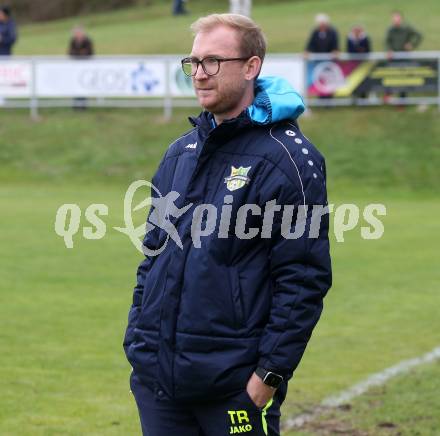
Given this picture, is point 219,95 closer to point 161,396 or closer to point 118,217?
point 161,396

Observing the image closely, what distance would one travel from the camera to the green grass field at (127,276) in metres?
7.62

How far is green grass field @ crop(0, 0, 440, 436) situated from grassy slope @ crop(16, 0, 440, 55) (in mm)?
10305

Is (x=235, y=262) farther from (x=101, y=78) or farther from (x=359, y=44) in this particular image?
(x=101, y=78)

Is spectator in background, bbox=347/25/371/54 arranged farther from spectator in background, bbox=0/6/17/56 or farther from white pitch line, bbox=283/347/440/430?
white pitch line, bbox=283/347/440/430

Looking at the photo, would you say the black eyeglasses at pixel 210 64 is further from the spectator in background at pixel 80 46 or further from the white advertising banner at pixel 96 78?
the spectator in background at pixel 80 46

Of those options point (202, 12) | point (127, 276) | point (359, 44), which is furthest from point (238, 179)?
point (202, 12)

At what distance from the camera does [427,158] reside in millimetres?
24344

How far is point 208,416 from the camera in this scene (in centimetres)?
409

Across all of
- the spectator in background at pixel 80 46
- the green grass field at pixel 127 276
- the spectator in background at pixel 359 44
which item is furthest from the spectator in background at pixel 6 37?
the spectator in background at pixel 359 44

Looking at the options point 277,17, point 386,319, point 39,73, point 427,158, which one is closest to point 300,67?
point 427,158

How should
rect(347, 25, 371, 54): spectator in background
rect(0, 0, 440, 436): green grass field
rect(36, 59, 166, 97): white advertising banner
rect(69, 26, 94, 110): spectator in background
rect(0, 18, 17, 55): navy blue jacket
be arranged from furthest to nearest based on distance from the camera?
1. rect(0, 18, 17, 55): navy blue jacket
2. rect(69, 26, 94, 110): spectator in background
3. rect(36, 59, 166, 97): white advertising banner
4. rect(347, 25, 371, 54): spectator in background
5. rect(0, 0, 440, 436): green grass field

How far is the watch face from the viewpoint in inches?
155

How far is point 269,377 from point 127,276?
29.3 ft

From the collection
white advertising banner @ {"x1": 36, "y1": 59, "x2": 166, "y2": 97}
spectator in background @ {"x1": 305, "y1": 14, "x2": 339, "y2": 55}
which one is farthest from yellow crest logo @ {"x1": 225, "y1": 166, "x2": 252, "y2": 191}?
spectator in background @ {"x1": 305, "y1": 14, "x2": 339, "y2": 55}
